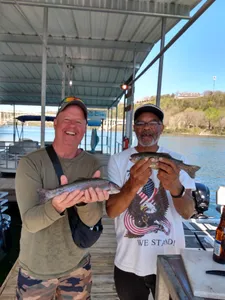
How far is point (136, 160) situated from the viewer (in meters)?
1.61

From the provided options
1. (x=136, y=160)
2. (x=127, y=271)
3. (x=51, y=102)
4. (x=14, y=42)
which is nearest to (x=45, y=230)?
(x=127, y=271)

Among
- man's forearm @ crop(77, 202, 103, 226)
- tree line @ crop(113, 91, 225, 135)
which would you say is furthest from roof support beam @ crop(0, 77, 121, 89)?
man's forearm @ crop(77, 202, 103, 226)

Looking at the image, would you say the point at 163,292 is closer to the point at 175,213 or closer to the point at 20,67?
the point at 175,213

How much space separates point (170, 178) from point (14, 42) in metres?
6.29

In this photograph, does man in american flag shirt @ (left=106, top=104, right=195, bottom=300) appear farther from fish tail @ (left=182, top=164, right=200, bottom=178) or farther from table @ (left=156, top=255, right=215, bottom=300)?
table @ (left=156, top=255, right=215, bottom=300)

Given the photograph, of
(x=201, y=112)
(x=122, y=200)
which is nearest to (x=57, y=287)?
(x=122, y=200)

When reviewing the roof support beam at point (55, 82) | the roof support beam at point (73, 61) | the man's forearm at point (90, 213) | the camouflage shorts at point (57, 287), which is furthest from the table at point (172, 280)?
the roof support beam at point (55, 82)

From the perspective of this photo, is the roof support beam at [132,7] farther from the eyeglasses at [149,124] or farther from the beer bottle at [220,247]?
the beer bottle at [220,247]

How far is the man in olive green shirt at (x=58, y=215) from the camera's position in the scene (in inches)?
58.3

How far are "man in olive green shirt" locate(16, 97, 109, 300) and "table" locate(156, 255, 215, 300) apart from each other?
1.66 ft

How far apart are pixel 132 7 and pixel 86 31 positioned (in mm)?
1986

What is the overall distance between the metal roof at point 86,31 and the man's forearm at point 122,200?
3474mm

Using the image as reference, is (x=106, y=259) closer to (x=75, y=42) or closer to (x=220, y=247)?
(x=220, y=247)

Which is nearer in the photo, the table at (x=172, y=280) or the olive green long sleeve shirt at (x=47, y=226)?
the table at (x=172, y=280)
